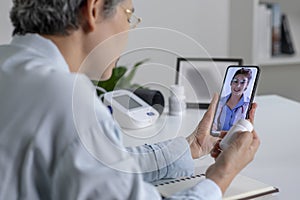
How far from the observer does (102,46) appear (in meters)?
0.94

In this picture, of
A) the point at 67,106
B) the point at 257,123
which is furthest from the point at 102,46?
the point at 257,123

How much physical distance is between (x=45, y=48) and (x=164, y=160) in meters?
0.48

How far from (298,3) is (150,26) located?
3.46 ft

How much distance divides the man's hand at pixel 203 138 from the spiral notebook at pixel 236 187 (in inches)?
5.0

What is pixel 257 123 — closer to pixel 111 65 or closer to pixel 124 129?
pixel 124 129

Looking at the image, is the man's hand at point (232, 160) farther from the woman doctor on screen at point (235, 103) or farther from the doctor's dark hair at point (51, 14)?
the doctor's dark hair at point (51, 14)

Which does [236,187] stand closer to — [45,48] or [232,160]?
[232,160]

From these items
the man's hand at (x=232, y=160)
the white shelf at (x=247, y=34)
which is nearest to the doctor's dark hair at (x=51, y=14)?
the man's hand at (x=232, y=160)

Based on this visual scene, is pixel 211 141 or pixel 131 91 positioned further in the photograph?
pixel 131 91

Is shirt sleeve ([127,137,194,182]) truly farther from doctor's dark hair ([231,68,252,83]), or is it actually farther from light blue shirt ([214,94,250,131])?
doctor's dark hair ([231,68,252,83])

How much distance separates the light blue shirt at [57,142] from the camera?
2.29 feet

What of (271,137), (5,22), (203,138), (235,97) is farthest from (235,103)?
(5,22)

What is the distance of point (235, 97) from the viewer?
3.95 ft

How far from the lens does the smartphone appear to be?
3.87 ft
